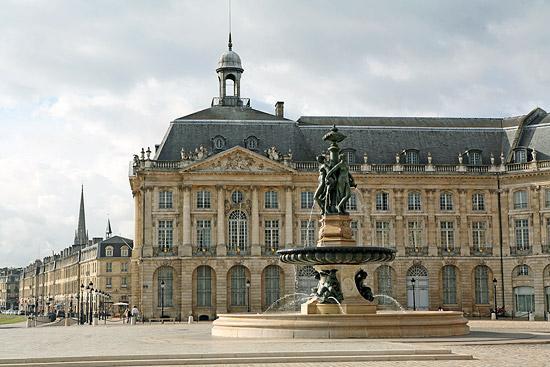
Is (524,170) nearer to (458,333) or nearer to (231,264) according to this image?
(231,264)

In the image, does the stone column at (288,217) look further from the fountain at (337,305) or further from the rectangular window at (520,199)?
the fountain at (337,305)

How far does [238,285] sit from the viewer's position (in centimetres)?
6688

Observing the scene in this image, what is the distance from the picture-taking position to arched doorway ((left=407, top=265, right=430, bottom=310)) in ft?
224

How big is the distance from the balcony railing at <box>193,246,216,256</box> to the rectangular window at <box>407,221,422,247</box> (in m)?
14.3

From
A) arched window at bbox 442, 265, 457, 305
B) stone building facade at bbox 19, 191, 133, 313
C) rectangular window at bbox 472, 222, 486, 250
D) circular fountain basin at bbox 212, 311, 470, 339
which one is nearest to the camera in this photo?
circular fountain basin at bbox 212, 311, 470, 339

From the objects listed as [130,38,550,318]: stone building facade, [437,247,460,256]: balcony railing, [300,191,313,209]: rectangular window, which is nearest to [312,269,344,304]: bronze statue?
[130,38,550,318]: stone building facade

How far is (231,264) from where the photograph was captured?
66500 mm

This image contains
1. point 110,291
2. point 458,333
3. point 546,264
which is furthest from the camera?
point 110,291

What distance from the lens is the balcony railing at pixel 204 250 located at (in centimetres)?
6644

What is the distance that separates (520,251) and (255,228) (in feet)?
63.0

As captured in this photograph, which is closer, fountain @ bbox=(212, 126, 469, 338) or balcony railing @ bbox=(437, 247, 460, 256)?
fountain @ bbox=(212, 126, 469, 338)

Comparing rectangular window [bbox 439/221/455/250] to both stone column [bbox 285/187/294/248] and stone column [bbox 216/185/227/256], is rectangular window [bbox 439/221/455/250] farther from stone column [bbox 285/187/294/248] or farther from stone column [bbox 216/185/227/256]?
stone column [bbox 216/185/227/256]

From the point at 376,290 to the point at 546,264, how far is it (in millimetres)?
12085

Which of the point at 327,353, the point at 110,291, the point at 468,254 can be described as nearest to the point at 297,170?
the point at 468,254
